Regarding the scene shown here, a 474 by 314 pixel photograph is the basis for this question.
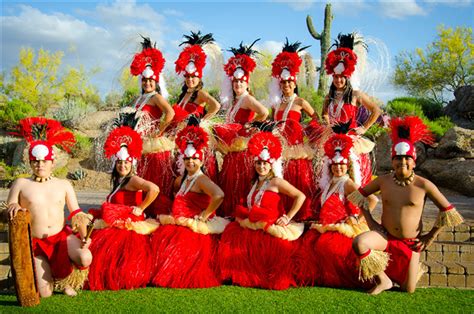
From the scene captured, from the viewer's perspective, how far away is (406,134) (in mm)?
3402

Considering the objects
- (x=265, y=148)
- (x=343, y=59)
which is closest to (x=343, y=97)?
(x=343, y=59)

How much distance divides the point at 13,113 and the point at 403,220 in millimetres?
12089

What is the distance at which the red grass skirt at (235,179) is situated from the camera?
405cm

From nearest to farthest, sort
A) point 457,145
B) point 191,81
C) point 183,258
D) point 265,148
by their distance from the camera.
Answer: point 183,258
point 265,148
point 191,81
point 457,145

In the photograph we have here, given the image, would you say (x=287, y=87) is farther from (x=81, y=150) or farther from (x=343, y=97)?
(x=81, y=150)

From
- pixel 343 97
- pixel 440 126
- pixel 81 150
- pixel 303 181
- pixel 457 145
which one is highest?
pixel 343 97

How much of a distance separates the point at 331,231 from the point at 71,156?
8.00m

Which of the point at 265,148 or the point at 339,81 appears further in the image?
the point at 339,81

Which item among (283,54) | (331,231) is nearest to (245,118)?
(283,54)

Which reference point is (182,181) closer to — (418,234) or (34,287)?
(34,287)

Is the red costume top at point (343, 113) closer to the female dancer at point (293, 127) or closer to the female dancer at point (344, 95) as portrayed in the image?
the female dancer at point (344, 95)

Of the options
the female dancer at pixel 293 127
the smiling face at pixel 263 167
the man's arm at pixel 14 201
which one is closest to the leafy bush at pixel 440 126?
the female dancer at pixel 293 127

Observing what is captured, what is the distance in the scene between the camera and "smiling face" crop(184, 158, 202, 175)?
3.79 meters

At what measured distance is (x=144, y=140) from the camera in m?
4.18
